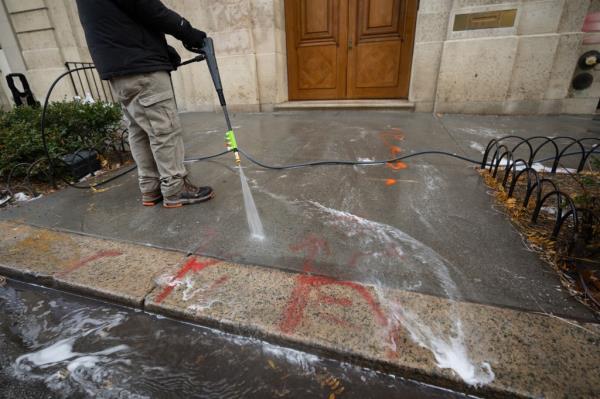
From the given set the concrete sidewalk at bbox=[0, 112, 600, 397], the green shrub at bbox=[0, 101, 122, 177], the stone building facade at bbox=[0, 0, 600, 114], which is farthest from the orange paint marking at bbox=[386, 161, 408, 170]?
the green shrub at bbox=[0, 101, 122, 177]

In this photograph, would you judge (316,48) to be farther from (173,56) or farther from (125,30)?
(125,30)

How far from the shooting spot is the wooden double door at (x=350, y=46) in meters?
6.17

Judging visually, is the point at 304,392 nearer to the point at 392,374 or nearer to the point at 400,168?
the point at 392,374

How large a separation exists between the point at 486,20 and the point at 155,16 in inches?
224

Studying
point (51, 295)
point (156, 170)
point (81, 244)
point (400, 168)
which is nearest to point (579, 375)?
point (400, 168)

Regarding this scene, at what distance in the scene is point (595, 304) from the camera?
4.78 feet

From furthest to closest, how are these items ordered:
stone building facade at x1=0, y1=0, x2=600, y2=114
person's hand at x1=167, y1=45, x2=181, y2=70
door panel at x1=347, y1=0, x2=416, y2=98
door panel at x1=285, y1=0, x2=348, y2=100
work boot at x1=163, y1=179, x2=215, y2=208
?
1. door panel at x1=285, y1=0, x2=348, y2=100
2. door panel at x1=347, y1=0, x2=416, y2=98
3. stone building facade at x1=0, y1=0, x2=600, y2=114
4. work boot at x1=163, y1=179, x2=215, y2=208
5. person's hand at x1=167, y1=45, x2=181, y2=70

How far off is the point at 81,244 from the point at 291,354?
72.3 inches

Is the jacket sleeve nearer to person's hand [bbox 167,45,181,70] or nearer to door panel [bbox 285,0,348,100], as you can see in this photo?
person's hand [bbox 167,45,181,70]

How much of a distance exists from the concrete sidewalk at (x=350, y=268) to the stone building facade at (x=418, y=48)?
335 cm

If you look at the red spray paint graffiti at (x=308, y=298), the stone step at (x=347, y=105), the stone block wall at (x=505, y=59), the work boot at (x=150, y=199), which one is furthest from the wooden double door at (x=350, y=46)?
the red spray paint graffiti at (x=308, y=298)

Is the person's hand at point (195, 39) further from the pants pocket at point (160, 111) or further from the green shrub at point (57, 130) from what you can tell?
the green shrub at point (57, 130)

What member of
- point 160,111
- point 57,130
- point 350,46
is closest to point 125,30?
point 160,111

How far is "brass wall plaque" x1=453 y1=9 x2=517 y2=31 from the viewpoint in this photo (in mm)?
5207
